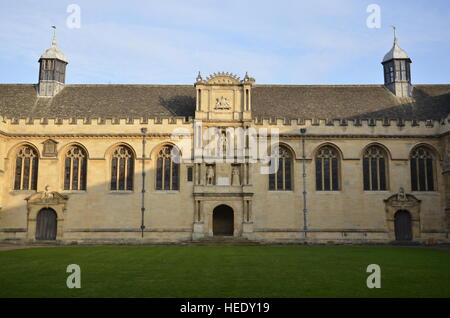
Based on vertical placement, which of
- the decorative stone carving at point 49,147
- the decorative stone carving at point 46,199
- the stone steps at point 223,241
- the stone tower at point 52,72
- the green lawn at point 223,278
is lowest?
the green lawn at point 223,278

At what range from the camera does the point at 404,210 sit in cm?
3503

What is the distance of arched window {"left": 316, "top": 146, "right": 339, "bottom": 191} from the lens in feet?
116

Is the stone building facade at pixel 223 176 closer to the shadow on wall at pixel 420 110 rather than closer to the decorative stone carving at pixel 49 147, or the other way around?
the decorative stone carving at pixel 49 147

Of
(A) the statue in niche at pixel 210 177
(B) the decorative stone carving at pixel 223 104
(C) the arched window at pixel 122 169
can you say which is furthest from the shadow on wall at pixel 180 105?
(A) the statue in niche at pixel 210 177

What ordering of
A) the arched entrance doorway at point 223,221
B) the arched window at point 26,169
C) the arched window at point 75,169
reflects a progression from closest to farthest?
the arched window at point 26,169 < the arched window at point 75,169 < the arched entrance doorway at point 223,221

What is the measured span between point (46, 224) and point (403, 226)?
91.3 feet

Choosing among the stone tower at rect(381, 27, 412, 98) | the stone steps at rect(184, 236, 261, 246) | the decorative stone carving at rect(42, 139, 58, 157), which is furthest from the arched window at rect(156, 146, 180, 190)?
the stone tower at rect(381, 27, 412, 98)

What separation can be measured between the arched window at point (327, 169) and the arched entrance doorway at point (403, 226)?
5278 mm

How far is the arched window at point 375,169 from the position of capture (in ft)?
116

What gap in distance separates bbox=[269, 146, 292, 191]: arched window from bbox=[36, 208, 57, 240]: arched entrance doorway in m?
17.1

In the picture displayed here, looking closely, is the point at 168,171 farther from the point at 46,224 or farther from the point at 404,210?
the point at 404,210

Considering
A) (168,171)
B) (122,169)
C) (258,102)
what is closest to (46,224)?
(122,169)
